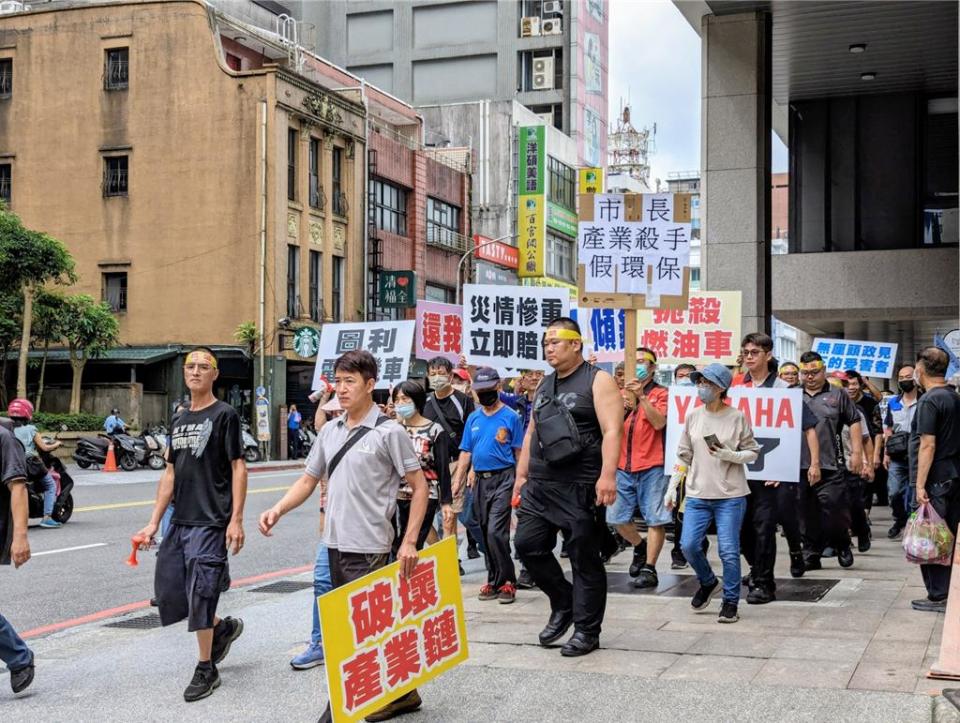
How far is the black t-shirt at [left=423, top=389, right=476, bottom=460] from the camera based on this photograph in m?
10.6

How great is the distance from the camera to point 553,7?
232ft

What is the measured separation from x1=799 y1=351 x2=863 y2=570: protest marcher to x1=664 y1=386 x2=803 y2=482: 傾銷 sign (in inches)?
44.2

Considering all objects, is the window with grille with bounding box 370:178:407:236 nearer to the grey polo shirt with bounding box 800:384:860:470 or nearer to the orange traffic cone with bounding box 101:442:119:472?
the orange traffic cone with bounding box 101:442:119:472

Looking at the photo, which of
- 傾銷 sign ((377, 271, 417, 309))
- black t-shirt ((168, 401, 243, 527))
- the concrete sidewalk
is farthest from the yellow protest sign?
傾銷 sign ((377, 271, 417, 309))

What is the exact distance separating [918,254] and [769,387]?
12998 mm

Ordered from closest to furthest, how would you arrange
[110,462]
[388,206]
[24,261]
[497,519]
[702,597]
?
[702,597]
[497,519]
[110,462]
[24,261]
[388,206]

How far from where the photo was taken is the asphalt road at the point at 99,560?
10742 mm

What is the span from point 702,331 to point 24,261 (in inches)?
922

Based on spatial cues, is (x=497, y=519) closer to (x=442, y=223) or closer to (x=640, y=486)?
(x=640, y=486)

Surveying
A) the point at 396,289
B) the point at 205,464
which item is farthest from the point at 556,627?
the point at 396,289

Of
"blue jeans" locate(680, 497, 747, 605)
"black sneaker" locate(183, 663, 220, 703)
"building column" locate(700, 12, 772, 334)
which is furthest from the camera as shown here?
"building column" locate(700, 12, 772, 334)

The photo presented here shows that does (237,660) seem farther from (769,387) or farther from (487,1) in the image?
(487,1)

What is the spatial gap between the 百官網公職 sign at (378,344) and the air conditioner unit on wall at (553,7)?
6078 cm

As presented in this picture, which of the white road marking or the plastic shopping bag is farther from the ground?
the plastic shopping bag
